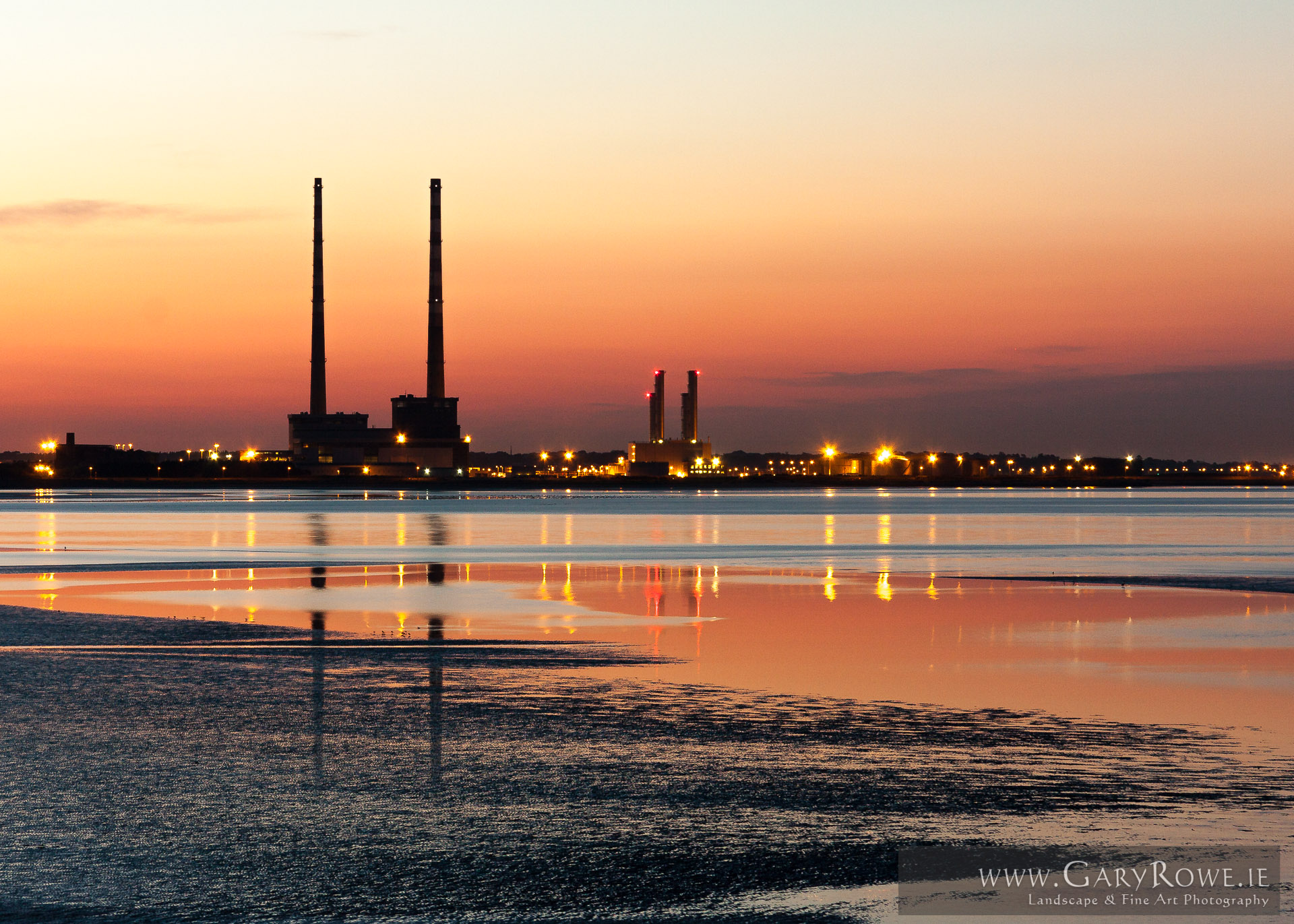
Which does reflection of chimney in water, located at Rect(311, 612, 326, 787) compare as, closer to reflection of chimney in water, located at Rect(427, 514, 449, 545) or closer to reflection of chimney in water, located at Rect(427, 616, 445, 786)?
reflection of chimney in water, located at Rect(427, 616, 445, 786)

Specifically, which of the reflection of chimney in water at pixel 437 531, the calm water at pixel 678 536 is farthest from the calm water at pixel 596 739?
the reflection of chimney in water at pixel 437 531

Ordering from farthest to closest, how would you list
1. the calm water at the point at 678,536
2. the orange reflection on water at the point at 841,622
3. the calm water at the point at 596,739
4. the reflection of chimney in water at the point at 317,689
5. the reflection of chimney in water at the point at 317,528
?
the reflection of chimney in water at the point at 317,528
the calm water at the point at 678,536
the orange reflection on water at the point at 841,622
the reflection of chimney in water at the point at 317,689
the calm water at the point at 596,739

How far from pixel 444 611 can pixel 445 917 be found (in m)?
18.1

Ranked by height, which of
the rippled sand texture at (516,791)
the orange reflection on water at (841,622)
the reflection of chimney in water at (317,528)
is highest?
the rippled sand texture at (516,791)

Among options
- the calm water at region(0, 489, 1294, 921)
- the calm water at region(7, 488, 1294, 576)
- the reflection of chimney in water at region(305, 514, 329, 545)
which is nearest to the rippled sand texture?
the calm water at region(0, 489, 1294, 921)

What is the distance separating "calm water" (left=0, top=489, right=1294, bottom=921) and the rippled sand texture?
39mm

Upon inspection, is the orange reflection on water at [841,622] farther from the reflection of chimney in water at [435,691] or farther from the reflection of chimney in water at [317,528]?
the reflection of chimney in water at [317,528]

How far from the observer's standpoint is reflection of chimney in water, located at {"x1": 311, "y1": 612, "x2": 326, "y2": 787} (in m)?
12.0

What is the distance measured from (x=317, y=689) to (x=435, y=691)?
1.34 meters

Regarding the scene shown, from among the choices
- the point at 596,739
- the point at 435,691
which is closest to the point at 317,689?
the point at 435,691

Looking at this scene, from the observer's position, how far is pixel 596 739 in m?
13.1

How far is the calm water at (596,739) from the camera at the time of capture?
876 centimetres

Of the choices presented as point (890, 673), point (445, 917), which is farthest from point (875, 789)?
point (890, 673)

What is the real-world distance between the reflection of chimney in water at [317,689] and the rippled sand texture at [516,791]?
0.19 feet
